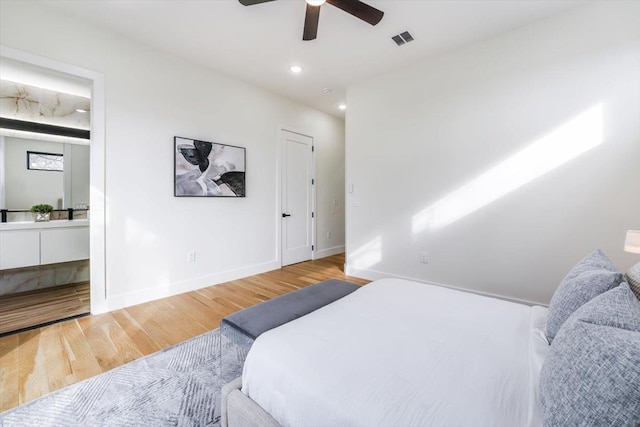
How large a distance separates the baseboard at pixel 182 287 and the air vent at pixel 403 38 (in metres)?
3.36

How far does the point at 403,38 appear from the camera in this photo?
2.88 m

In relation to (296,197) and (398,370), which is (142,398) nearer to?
(398,370)

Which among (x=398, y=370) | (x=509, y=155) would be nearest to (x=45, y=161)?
(x=398, y=370)

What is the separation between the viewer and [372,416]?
2.64 feet

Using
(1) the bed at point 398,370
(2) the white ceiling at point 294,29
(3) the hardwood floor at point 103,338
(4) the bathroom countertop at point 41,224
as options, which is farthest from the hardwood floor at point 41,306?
(2) the white ceiling at point 294,29

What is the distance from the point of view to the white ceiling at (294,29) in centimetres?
240

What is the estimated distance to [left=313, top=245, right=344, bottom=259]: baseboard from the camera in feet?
17.1

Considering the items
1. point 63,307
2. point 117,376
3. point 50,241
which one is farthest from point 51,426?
point 50,241

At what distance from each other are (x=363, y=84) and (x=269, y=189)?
2.05 m

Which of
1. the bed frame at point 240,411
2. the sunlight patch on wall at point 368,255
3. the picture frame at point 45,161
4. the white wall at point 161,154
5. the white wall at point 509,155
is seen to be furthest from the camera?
the sunlight patch on wall at point 368,255

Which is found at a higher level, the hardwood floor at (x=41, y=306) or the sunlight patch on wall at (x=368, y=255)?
the sunlight patch on wall at (x=368, y=255)

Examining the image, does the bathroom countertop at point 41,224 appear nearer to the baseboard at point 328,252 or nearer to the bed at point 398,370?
the baseboard at point 328,252

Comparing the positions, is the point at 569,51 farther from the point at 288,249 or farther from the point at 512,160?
the point at 288,249

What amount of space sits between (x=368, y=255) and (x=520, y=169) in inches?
80.2
